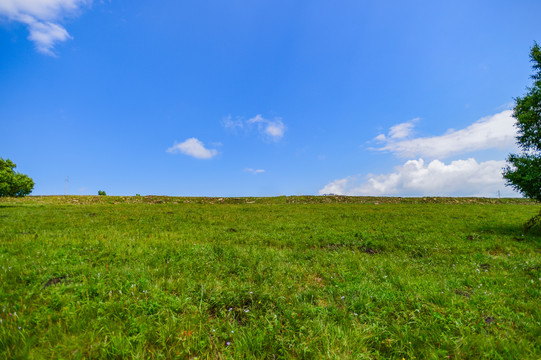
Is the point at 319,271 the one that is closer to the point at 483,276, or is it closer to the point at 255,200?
the point at 483,276

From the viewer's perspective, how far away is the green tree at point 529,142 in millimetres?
15578

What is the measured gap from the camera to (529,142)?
667 inches

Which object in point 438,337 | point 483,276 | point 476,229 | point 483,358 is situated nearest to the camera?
point 483,358

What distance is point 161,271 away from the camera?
21.7 ft

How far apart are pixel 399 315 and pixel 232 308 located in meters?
3.71

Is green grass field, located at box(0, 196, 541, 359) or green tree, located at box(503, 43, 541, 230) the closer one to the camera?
green grass field, located at box(0, 196, 541, 359)

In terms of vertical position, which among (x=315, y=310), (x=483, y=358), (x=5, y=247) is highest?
(x=5, y=247)

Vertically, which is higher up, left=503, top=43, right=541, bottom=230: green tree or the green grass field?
left=503, top=43, right=541, bottom=230: green tree

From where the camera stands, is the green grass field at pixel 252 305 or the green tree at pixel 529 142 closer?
the green grass field at pixel 252 305

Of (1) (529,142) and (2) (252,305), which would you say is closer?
(2) (252,305)

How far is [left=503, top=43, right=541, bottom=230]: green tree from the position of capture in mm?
15578

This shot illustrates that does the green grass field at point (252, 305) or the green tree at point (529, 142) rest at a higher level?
the green tree at point (529, 142)

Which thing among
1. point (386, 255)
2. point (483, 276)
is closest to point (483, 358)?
point (483, 276)

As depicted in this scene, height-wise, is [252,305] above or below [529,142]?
below
